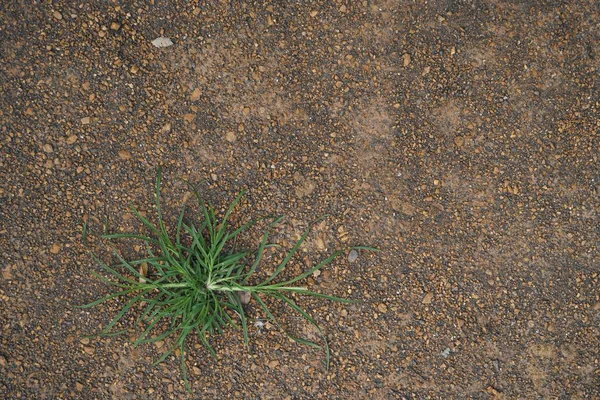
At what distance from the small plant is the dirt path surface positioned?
0.25 feet

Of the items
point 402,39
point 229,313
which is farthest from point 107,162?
point 402,39

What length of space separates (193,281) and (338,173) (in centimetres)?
80

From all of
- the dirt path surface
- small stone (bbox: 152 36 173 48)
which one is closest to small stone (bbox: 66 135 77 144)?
the dirt path surface

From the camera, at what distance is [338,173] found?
2379mm

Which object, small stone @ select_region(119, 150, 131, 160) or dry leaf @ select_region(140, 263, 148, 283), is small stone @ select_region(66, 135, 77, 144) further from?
dry leaf @ select_region(140, 263, 148, 283)

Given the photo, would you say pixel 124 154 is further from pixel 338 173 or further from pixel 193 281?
pixel 338 173

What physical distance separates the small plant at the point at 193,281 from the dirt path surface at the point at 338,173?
0.25 ft

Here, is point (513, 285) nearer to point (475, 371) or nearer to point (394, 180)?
point (475, 371)

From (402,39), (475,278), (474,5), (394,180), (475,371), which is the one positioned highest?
(474,5)

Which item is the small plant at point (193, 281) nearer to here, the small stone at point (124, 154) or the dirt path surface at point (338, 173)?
the dirt path surface at point (338, 173)

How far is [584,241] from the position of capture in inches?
96.0

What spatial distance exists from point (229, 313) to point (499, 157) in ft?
4.73

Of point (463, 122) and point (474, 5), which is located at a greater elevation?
point (474, 5)

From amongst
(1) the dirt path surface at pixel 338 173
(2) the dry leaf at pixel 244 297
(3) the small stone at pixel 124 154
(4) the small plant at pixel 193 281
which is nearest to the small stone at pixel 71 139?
(1) the dirt path surface at pixel 338 173
